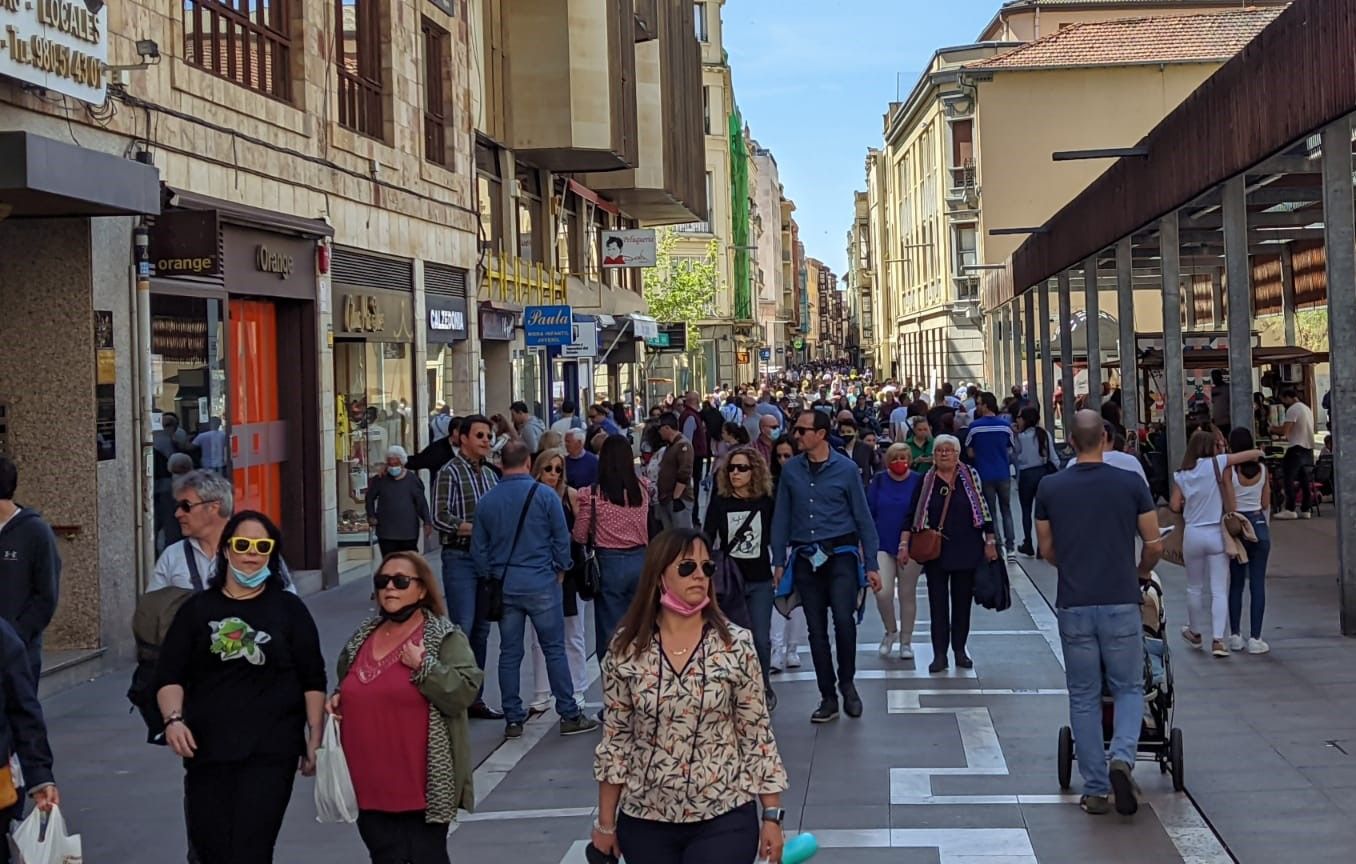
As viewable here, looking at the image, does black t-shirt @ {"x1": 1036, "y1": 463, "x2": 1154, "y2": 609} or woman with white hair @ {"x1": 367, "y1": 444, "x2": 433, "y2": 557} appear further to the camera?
woman with white hair @ {"x1": 367, "y1": 444, "x2": 433, "y2": 557}

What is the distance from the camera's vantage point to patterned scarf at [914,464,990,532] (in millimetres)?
11797

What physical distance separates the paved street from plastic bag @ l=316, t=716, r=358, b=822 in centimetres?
226

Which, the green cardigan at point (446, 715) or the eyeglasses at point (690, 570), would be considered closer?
the eyeglasses at point (690, 570)

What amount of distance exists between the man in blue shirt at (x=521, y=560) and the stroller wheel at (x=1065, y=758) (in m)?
3.21

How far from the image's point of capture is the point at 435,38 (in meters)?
23.8

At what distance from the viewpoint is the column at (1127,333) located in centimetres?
2327

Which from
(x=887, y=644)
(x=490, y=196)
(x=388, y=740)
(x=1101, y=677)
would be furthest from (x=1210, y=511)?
(x=490, y=196)

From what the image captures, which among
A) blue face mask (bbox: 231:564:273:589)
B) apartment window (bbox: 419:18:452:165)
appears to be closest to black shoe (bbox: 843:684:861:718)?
blue face mask (bbox: 231:564:273:589)

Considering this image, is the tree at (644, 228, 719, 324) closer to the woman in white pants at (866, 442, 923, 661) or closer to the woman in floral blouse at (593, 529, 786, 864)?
the woman in white pants at (866, 442, 923, 661)

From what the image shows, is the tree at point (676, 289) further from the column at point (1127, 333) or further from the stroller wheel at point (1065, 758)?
the stroller wheel at point (1065, 758)

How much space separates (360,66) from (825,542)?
1207 centimetres

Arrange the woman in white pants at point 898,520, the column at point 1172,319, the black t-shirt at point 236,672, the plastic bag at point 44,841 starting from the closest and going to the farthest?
the plastic bag at point 44,841, the black t-shirt at point 236,672, the woman in white pants at point 898,520, the column at point 1172,319

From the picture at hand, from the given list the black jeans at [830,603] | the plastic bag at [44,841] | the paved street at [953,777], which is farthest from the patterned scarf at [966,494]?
the plastic bag at [44,841]

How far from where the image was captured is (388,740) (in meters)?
5.45
